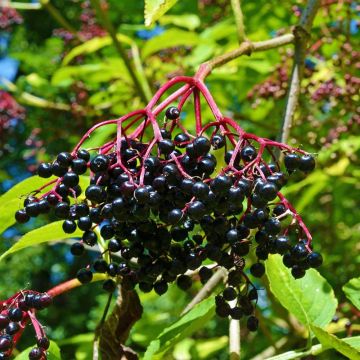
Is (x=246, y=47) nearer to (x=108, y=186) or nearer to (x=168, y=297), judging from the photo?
(x=108, y=186)

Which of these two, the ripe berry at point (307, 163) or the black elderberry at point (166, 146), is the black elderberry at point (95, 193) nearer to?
the black elderberry at point (166, 146)

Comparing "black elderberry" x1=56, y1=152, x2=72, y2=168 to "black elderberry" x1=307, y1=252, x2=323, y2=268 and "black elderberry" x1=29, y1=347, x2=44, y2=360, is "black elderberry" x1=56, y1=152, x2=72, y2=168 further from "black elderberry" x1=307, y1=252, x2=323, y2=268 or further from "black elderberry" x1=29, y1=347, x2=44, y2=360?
"black elderberry" x1=307, y1=252, x2=323, y2=268

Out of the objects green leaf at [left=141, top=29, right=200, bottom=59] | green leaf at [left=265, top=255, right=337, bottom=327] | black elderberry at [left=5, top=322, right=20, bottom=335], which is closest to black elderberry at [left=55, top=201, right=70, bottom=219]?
black elderberry at [left=5, top=322, right=20, bottom=335]

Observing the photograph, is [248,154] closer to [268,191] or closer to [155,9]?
[268,191]

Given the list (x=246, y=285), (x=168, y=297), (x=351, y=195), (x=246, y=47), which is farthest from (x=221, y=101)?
(x=246, y=285)

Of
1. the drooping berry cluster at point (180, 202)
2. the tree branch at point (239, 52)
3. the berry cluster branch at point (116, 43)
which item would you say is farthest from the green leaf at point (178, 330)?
the berry cluster branch at point (116, 43)

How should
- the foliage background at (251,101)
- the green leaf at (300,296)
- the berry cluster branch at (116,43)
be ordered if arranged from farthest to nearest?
the foliage background at (251,101) < the berry cluster branch at (116,43) < the green leaf at (300,296)
